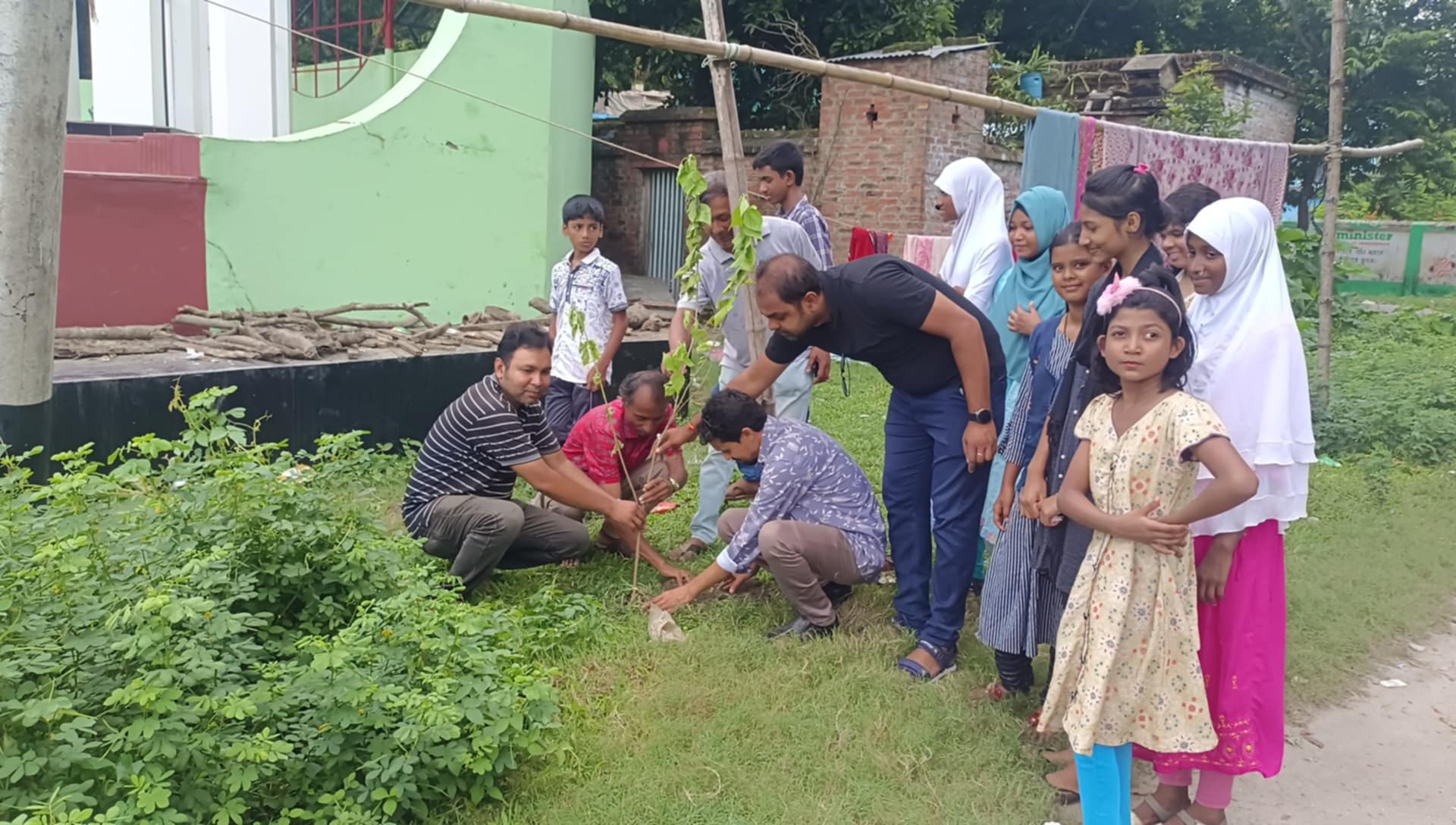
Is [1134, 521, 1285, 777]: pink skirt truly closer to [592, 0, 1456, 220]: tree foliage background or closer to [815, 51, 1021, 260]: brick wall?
[815, 51, 1021, 260]: brick wall

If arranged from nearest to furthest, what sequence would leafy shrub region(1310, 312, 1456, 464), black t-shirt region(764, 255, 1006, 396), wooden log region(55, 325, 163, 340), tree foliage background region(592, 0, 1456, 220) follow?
black t-shirt region(764, 255, 1006, 396) < wooden log region(55, 325, 163, 340) < leafy shrub region(1310, 312, 1456, 464) < tree foliage background region(592, 0, 1456, 220)

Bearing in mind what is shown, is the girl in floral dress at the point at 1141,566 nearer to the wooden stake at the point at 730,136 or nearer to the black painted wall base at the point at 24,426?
the wooden stake at the point at 730,136

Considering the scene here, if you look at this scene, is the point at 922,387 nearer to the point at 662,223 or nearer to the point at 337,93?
the point at 662,223

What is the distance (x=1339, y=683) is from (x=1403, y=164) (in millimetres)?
22278

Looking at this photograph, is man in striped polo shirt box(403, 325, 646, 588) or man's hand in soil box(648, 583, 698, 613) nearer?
man's hand in soil box(648, 583, 698, 613)

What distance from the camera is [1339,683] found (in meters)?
3.87

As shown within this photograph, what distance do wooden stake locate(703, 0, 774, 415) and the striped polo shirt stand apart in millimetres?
958

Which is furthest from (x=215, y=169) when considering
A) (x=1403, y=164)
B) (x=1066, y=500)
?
(x=1403, y=164)

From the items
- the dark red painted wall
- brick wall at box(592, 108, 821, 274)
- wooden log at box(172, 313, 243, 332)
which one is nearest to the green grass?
wooden log at box(172, 313, 243, 332)

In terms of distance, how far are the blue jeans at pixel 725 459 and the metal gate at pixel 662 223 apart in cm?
769

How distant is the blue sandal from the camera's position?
359cm

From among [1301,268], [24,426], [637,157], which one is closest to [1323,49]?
[1301,268]

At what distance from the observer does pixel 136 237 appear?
282 inches

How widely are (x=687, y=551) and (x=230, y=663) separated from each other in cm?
238
